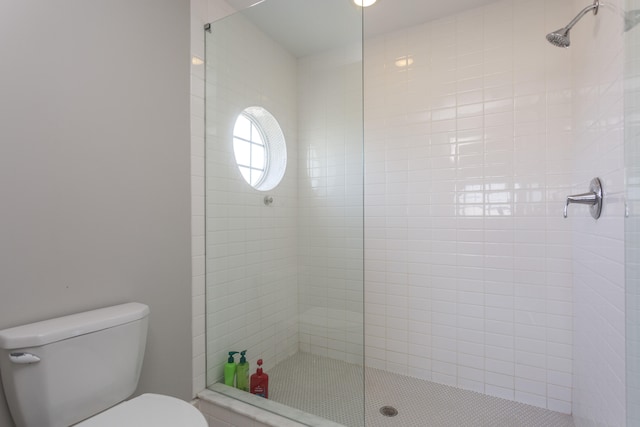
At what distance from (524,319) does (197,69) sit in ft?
7.95

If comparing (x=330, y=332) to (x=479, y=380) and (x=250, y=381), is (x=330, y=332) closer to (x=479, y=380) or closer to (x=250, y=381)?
(x=250, y=381)

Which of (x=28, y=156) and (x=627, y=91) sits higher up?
(x=627, y=91)

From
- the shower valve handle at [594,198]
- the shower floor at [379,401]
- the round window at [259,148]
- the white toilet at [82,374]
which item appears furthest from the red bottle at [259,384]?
the shower valve handle at [594,198]

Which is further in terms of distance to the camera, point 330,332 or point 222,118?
point 222,118

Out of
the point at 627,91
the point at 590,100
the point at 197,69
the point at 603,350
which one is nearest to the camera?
the point at 627,91

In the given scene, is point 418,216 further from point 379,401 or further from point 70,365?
point 70,365

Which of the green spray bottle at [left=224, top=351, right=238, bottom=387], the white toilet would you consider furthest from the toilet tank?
the green spray bottle at [left=224, top=351, right=238, bottom=387]

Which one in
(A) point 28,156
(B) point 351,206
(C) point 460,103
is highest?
(C) point 460,103

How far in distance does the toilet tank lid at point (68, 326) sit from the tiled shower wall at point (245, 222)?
57 centimetres

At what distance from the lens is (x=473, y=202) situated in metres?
2.07

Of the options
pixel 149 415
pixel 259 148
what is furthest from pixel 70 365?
pixel 259 148

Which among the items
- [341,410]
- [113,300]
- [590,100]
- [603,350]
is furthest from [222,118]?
[603,350]

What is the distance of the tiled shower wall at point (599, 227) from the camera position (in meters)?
1.09

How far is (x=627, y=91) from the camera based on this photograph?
2.82 feet
